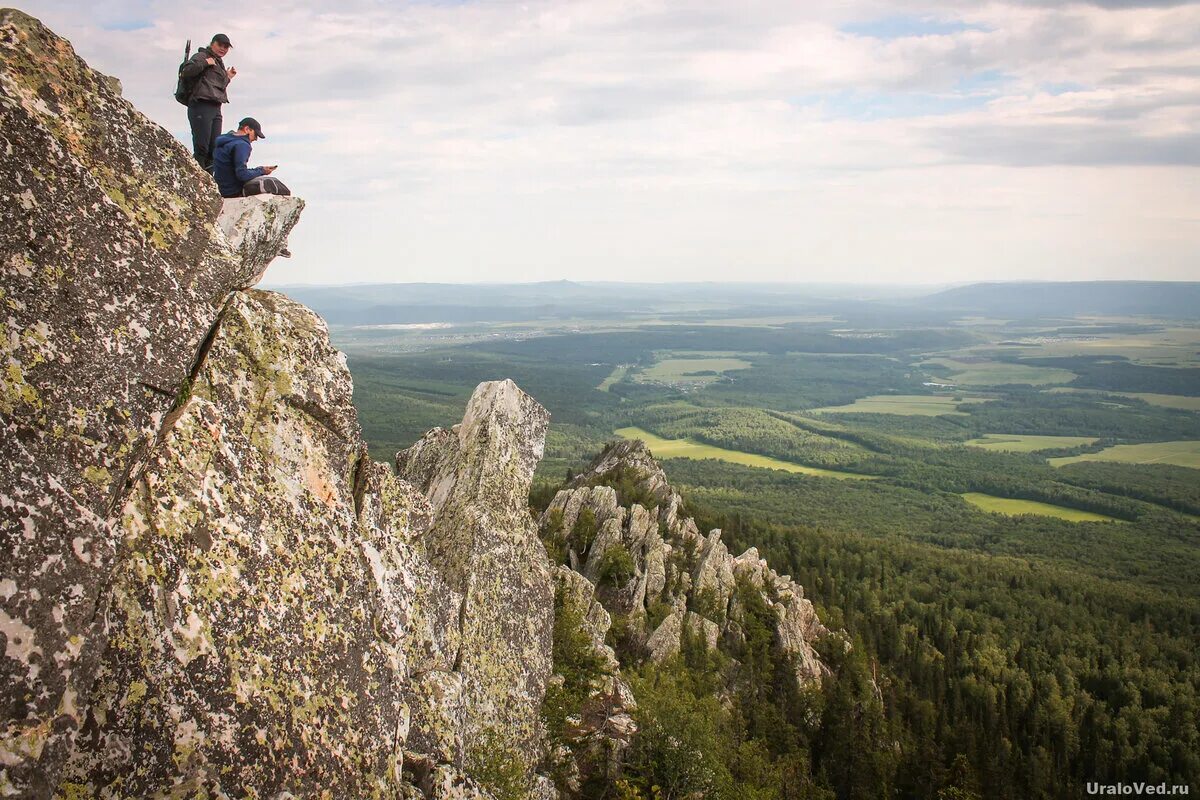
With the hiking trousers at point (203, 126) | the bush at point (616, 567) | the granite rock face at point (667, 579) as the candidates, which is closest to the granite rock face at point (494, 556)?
the hiking trousers at point (203, 126)

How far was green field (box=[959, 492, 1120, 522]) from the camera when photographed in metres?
166

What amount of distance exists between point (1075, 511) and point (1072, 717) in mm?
117521

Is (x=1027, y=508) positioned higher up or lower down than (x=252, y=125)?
lower down

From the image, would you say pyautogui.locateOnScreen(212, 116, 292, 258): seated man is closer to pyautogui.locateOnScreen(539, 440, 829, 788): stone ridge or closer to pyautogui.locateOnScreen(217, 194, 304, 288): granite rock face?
pyautogui.locateOnScreen(217, 194, 304, 288): granite rock face

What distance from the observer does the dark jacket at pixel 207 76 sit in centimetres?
1438

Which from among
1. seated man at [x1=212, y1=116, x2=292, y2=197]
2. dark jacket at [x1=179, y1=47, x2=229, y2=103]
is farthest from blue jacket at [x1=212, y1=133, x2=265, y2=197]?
dark jacket at [x1=179, y1=47, x2=229, y2=103]

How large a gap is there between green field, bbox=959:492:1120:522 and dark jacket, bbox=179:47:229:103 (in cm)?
17890

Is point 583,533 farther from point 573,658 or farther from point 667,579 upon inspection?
point 573,658

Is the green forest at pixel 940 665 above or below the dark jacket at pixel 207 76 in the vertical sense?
below

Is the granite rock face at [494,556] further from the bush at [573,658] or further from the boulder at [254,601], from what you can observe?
the boulder at [254,601]

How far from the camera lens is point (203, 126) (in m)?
14.7

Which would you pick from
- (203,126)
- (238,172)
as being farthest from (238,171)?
(203,126)

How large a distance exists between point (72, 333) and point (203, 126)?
750cm

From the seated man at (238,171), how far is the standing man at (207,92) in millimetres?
495
